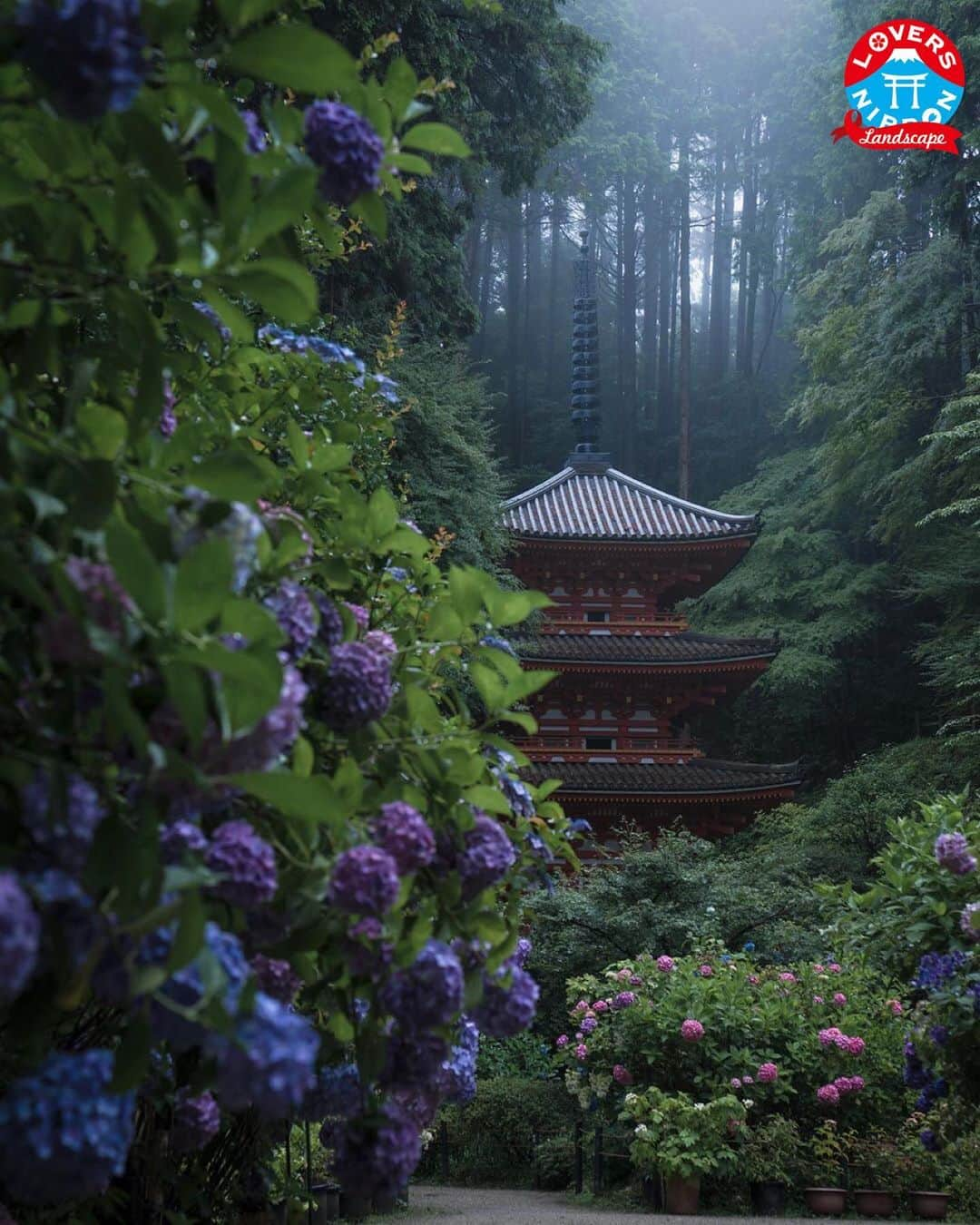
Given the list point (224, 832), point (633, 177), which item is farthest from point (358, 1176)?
point (633, 177)

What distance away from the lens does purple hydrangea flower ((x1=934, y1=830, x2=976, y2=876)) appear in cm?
348

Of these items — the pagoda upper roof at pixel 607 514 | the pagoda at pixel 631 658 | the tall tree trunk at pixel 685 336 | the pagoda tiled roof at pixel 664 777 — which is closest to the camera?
the pagoda tiled roof at pixel 664 777

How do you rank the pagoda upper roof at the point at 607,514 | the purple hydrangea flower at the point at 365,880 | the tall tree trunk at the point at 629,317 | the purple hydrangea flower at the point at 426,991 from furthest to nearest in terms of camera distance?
the tall tree trunk at the point at 629,317 → the pagoda upper roof at the point at 607,514 → the purple hydrangea flower at the point at 426,991 → the purple hydrangea flower at the point at 365,880

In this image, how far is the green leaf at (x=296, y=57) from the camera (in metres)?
0.98

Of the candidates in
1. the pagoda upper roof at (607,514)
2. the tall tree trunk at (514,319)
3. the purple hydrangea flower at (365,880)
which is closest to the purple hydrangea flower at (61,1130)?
the purple hydrangea flower at (365,880)

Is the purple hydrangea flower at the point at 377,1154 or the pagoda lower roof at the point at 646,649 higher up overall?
the purple hydrangea flower at the point at 377,1154

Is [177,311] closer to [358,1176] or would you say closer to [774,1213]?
[358,1176]

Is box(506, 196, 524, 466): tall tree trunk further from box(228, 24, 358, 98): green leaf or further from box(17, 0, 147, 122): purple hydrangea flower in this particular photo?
box(17, 0, 147, 122): purple hydrangea flower

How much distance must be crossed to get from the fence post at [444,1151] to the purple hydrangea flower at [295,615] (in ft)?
32.3

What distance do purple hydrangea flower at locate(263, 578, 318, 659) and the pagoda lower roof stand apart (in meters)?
13.5

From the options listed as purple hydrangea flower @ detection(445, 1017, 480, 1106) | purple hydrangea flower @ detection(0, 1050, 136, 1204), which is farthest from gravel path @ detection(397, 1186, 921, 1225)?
purple hydrangea flower @ detection(0, 1050, 136, 1204)

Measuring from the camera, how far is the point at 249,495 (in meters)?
0.99

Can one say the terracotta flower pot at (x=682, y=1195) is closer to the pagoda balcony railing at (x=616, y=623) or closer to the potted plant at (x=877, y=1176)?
the potted plant at (x=877, y=1176)

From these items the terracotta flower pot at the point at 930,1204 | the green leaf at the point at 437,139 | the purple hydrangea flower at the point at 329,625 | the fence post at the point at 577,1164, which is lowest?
the fence post at the point at 577,1164
